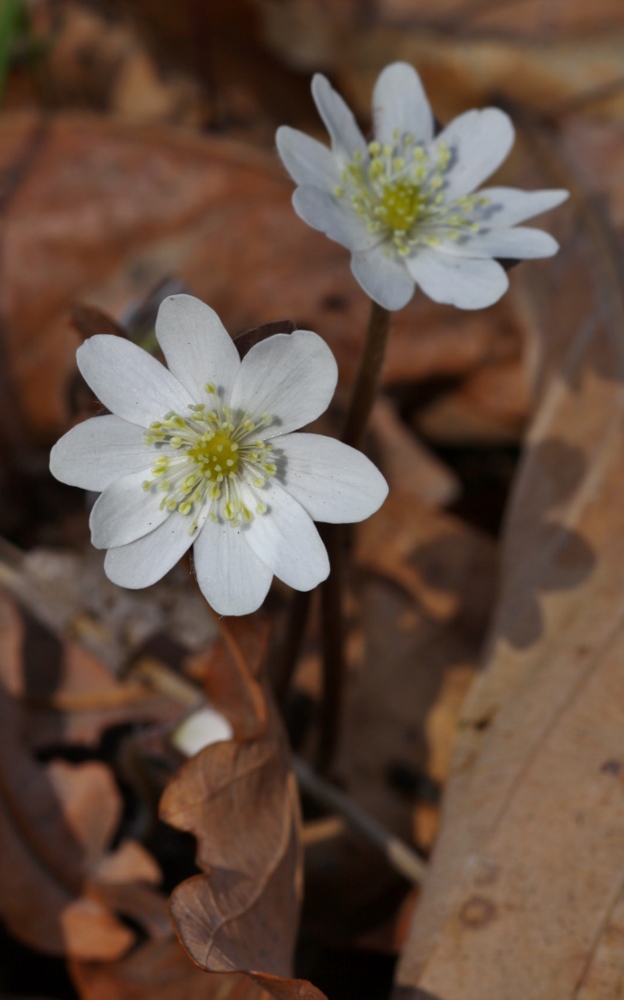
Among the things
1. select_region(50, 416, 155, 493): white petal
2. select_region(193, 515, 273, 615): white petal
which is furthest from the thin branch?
select_region(50, 416, 155, 493): white petal

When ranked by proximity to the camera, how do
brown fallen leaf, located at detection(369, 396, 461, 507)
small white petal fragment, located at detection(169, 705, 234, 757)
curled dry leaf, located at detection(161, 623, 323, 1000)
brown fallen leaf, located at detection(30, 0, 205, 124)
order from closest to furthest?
1. curled dry leaf, located at detection(161, 623, 323, 1000)
2. small white petal fragment, located at detection(169, 705, 234, 757)
3. brown fallen leaf, located at detection(369, 396, 461, 507)
4. brown fallen leaf, located at detection(30, 0, 205, 124)

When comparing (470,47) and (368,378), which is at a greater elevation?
(470,47)

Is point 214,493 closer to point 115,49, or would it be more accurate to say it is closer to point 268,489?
point 268,489

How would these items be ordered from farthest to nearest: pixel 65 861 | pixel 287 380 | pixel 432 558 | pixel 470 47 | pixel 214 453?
pixel 470 47 → pixel 432 558 → pixel 65 861 → pixel 214 453 → pixel 287 380

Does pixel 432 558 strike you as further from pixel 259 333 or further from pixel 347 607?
pixel 259 333

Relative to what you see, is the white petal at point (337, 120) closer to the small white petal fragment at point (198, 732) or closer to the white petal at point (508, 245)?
the white petal at point (508, 245)

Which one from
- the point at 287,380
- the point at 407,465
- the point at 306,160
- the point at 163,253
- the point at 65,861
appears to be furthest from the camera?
the point at 163,253

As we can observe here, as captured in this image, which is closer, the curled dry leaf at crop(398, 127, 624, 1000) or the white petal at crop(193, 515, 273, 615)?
the white petal at crop(193, 515, 273, 615)

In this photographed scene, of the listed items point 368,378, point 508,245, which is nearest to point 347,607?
point 368,378

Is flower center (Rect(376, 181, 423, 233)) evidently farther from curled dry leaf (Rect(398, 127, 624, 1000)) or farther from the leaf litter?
curled dry leaf (Rect(398, 127, 624, 1000))
